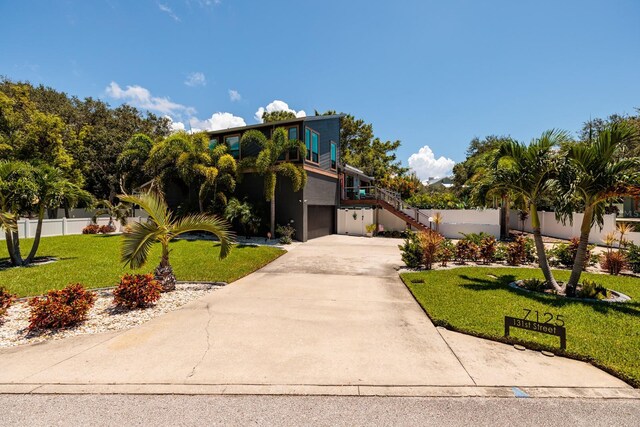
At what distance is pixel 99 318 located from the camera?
236 inches

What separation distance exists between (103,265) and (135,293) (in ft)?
19.8

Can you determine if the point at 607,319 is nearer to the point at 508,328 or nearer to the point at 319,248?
the point at 508,328

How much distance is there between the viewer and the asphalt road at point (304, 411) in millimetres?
3027

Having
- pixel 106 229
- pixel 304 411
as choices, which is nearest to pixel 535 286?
pixel 304 411

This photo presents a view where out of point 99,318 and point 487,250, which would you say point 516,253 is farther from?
point 99,318

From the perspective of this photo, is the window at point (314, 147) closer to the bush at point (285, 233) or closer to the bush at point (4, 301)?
the bush at point (285, 233)

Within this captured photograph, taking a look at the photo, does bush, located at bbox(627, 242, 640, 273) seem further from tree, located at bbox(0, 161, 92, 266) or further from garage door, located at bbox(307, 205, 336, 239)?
tree, located at bbox(0, 161, 92, 266)

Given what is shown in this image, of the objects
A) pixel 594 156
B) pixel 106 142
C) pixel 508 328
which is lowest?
pixel 508 328

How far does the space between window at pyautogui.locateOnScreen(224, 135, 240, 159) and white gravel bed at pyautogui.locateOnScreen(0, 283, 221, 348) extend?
14.0 metres

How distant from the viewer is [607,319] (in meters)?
5.76

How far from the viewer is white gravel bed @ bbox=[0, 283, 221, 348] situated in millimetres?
5184

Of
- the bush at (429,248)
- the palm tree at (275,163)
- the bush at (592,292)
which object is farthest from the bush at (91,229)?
the bush at (592,292)

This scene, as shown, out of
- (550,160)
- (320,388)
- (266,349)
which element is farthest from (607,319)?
(266,349)

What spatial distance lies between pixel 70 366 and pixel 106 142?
3277cm
